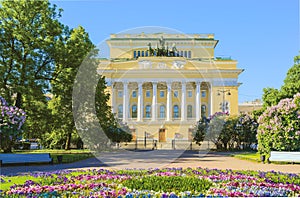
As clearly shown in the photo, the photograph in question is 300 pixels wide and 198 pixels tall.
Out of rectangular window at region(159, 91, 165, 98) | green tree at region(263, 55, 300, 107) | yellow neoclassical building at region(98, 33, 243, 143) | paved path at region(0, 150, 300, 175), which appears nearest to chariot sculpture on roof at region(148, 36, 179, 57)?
yellow neoclassical building at region(98, 33, 243, 143)

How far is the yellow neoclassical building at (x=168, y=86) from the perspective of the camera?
57906 millimetres

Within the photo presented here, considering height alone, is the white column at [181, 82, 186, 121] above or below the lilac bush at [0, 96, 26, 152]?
above

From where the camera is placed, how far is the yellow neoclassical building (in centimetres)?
5791

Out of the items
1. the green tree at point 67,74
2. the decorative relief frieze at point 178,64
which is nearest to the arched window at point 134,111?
the decorative relief frieze at point 178,64

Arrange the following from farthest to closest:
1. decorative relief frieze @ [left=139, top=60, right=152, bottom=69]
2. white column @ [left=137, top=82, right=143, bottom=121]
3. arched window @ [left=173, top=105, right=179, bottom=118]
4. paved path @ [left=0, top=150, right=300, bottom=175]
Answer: arched window @ [left=173, top=105, right=179, bottom=118]
white column @ [left=137, top=82, right=143, bottom=121]
decorative relief frieze @ [left=139, top=60, right=152, bottom=69]
paved path @ [left=0, top=150, right=300, bottom=175]

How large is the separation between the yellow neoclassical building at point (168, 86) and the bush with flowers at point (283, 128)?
121ft

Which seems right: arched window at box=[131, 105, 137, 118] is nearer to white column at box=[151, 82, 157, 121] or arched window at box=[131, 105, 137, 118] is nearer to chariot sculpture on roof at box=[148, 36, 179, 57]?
white column at box=[151, 82, 157, 121]

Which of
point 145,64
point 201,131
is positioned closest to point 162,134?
point 145,64

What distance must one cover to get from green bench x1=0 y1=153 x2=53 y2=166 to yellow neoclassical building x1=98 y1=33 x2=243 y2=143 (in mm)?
37981

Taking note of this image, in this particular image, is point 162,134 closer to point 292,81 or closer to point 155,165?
point 292,81

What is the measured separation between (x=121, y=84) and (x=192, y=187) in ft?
173

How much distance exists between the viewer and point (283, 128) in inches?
725

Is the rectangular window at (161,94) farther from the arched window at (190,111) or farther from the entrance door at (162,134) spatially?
the entrance door at (162,134)

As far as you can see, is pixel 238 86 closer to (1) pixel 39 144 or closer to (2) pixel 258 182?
(1) pixel 39 144
